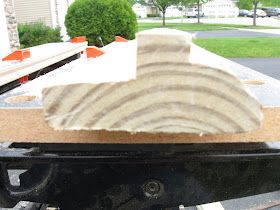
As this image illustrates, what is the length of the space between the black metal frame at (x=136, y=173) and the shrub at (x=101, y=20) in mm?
13393

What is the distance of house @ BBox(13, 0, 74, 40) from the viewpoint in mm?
20047

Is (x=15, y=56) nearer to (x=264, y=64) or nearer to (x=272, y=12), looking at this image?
(x=264, y=64)

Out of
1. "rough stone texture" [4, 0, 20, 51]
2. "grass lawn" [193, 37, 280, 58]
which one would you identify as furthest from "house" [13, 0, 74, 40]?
"grass lawn" [193, 37, 280, 58]

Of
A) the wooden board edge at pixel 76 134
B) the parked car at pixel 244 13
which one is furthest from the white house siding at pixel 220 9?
the wooden board edge at pixel 76 134

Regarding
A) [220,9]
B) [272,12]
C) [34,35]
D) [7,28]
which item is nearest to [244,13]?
[220,9]

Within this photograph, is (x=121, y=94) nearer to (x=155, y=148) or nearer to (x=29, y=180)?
(x=155, y=148)

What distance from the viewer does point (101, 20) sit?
15.3m

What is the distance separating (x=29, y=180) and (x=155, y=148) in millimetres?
471

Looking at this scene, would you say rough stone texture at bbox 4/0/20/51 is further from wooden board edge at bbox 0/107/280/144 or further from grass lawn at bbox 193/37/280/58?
wooden board edge at bbox 0/107/280/144

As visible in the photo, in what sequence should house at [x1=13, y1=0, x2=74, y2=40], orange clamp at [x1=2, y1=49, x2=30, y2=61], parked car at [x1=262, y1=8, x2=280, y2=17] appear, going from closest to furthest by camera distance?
orange clamp at [x1=2, y1=49, x2=30, y2=61]
house at [x1=13, y1=0, x2=74, y2=40]
parked car at [x1=262, y1=8, x2=280, y2=17]

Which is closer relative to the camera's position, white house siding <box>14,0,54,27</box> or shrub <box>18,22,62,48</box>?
shrub <box>18,22,62,48</box>

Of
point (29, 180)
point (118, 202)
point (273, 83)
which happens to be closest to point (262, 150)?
point (273, 83)

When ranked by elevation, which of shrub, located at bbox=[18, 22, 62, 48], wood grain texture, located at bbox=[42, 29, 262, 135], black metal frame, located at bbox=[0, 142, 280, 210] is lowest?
shrub, located at bbox=[18, 22, 62, 48]

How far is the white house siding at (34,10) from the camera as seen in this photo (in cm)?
2012
